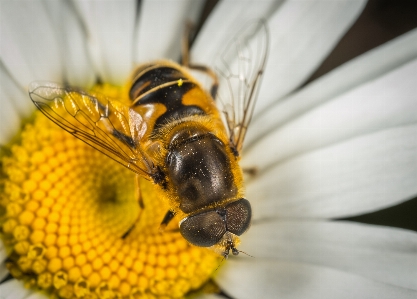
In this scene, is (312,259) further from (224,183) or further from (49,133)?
(49,133)

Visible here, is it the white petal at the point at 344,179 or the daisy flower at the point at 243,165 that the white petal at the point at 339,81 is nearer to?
the daisy flower at the point at 243,165

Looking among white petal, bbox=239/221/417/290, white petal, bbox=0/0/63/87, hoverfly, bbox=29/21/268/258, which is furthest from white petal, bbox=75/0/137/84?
white petal, bbox=239/221/417/290

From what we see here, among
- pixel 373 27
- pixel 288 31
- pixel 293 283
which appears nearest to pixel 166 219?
pixel 293 283

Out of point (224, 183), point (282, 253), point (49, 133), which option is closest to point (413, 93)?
point (282, 253)

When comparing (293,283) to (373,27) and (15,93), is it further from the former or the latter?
(373,27)

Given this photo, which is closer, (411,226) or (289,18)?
(289,18)

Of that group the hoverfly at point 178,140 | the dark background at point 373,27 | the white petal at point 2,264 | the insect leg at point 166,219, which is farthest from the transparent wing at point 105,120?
the dark background at point 373,27
